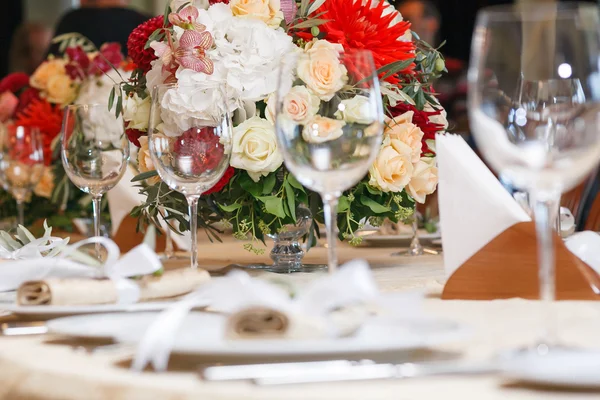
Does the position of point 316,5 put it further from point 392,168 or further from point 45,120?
point 45,120

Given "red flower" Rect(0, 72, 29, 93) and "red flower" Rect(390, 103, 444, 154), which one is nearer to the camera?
"red flower" Rect(390, 103, 444, 154)

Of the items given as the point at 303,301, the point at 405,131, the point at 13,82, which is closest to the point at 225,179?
the point at 405,131

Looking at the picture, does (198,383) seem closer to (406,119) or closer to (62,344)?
(62,344)

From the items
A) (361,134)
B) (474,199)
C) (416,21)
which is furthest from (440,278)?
(416,21)

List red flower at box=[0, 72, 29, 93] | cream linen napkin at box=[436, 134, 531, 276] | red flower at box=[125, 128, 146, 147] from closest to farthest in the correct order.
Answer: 1. cream linen napkin at box=[436, 134, 531, 276]
2. red flower at box=[125, 128, 146, 147]
3. red flower at box=[0, 72, 29, 93]

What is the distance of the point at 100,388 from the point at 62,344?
0.60 feet

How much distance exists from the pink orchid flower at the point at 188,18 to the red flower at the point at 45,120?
1.17 metres

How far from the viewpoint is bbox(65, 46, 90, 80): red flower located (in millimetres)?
2406

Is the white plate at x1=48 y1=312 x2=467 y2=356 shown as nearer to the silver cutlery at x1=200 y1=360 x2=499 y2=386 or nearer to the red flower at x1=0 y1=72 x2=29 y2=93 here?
the silver cutlery at x1=200 y1=360 x2=499 y2=386

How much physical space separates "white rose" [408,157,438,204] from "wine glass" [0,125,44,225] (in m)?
1.10

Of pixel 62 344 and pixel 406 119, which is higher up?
pixel 406 119

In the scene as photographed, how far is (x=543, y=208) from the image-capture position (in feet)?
2.50

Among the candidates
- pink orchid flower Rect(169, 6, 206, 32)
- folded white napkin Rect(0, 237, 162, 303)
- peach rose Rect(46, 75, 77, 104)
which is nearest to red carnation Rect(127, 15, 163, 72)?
pink orchid flower Rect(169, 6, 206, 32)

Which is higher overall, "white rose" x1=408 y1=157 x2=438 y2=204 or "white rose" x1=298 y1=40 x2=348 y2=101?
"white rose" x1=298 y1=40 x2=348 y2=101
